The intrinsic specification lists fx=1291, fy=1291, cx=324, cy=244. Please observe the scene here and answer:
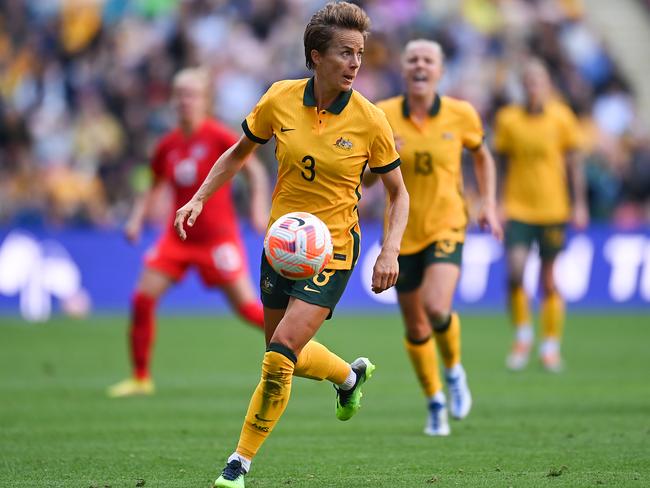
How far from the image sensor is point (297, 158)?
7.07m

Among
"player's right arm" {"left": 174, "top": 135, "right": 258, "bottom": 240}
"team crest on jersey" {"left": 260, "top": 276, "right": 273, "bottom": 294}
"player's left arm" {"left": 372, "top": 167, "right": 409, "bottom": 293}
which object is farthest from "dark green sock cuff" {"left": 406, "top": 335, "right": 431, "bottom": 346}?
"player's right arm" {"left": 174, "top": 135, "right": 258, "bottom": 240}

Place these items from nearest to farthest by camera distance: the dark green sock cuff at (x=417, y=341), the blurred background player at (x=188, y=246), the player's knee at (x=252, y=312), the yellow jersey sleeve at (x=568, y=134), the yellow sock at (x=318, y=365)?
the yellow sock at (x=318, y=365) < the dark green sock cuff at (x=417, y=341) < the player's knee at (x=252, y=312) < the blurred background player at (x=188, y=246) < the yellow jersey sleeve at (x=568, y=134)

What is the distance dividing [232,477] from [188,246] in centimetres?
575

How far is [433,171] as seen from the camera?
957cm

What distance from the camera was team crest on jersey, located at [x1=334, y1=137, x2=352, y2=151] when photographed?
7059mm

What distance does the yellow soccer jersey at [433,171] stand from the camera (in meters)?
9.57

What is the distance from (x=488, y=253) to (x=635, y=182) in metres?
3.90

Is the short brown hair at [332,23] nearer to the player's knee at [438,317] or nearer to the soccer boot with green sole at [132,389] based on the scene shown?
the player's knee at [438,317]

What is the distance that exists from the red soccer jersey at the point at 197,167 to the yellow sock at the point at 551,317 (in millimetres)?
3955

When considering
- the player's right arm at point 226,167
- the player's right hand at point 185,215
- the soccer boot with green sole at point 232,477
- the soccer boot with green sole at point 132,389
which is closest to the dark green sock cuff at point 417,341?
the player's right arm at point 226,167

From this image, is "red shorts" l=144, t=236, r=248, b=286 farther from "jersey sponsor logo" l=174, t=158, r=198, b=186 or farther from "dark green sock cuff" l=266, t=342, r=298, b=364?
"dark green sock cuff" l=266, t=342, r=298, b=364

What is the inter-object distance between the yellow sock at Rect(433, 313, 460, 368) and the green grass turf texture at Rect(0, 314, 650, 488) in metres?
0.53

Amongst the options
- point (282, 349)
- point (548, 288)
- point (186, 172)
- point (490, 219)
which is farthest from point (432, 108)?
point (548, 288)

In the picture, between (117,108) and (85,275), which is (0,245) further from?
(117,108)
